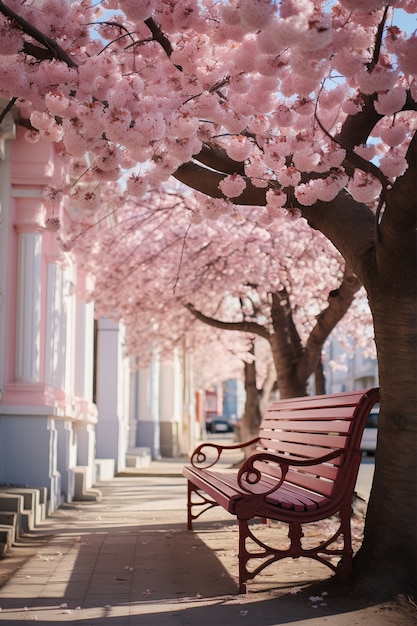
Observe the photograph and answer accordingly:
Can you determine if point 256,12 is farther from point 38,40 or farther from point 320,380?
point 320,380

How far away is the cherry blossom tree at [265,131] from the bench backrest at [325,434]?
167 mm

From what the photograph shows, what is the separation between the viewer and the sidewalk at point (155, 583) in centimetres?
520

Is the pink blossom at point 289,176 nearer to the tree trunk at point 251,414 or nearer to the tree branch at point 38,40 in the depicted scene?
the tree branch at point 38,40

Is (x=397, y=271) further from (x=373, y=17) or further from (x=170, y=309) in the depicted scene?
(x=170, y=309)

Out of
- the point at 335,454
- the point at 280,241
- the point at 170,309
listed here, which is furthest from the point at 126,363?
the point at 335,454

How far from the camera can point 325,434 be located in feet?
22.4

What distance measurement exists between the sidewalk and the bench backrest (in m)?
0.70

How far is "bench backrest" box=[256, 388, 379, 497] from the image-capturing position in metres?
5.98

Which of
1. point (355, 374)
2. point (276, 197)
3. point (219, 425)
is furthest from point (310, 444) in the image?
point (219, 425)

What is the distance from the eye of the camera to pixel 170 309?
1742cm

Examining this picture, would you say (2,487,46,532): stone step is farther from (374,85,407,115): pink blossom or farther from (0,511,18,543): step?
(374,85,407,115): pink blossom

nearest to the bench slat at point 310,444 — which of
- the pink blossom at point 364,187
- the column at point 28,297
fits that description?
the pink blossom at point 364,187

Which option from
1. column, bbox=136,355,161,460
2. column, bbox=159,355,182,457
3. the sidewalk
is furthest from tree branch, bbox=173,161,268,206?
column, bbox=159,355,182,457

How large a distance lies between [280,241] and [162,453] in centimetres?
1553
